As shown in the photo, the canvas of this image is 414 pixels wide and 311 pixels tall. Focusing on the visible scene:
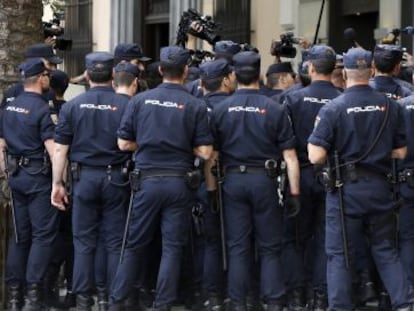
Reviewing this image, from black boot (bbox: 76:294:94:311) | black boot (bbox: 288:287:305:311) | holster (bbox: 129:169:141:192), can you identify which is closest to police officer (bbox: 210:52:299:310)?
black boot (bbox: 288:287:305:311)

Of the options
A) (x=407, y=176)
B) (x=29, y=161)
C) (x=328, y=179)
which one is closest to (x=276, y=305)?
(x=328, y=179)

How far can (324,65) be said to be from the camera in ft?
30.8

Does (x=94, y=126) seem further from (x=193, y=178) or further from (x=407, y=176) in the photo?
(x=407, y=176)

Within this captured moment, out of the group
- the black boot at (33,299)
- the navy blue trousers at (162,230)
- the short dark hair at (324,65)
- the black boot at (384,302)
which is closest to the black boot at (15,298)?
the black boot at (33,299)

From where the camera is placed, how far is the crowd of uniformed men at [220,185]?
860cm

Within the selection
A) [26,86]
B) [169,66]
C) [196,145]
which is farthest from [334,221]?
[26,86]

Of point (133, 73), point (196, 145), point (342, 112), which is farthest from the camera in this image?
point (133, 73)

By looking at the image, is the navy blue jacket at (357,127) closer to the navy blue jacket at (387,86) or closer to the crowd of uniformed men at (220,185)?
the crowd of uniformed men at (220,185)

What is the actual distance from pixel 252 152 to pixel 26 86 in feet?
7.55

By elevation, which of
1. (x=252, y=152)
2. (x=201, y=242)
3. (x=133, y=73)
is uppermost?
(x=133, y=73)

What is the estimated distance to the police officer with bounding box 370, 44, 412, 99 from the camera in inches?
365

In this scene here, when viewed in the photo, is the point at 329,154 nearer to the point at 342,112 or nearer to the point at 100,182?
the point at 342,112

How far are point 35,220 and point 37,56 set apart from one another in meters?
1.66

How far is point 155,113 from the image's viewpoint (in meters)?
9.02
